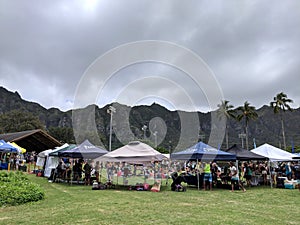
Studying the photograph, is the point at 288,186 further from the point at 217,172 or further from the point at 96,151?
the point at 96,151

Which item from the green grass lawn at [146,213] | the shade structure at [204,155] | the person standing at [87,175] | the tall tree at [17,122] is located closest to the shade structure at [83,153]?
the person standing at [87,175]

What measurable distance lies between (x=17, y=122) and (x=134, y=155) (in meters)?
59.9

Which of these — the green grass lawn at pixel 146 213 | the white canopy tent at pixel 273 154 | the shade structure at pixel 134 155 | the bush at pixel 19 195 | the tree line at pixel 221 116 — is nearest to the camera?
the green grass lawn at pixel 146 213

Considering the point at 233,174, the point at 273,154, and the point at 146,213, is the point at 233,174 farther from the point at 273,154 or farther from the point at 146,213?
the point at 146,213

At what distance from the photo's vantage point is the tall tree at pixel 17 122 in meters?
61.0

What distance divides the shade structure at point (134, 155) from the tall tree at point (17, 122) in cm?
5399

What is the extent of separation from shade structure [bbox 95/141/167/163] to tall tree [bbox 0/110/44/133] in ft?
177

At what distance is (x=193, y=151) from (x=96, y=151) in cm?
515

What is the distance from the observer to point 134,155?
12367 mm

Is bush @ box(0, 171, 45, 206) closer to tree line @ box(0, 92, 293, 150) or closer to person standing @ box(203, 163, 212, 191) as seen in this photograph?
person standing @ box(203, 163, 212, 191)

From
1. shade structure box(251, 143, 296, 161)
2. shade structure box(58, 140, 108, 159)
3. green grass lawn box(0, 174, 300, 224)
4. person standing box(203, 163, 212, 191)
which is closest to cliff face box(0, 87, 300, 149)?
shade structure box(251, 143, 296, 161)

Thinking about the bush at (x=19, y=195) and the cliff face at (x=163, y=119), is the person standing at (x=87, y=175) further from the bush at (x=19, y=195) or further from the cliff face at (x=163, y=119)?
A: the cliff face at (x=163, y=119)

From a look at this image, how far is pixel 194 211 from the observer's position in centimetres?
694

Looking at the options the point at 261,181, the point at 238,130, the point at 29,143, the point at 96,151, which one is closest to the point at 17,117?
the point at 29,143
